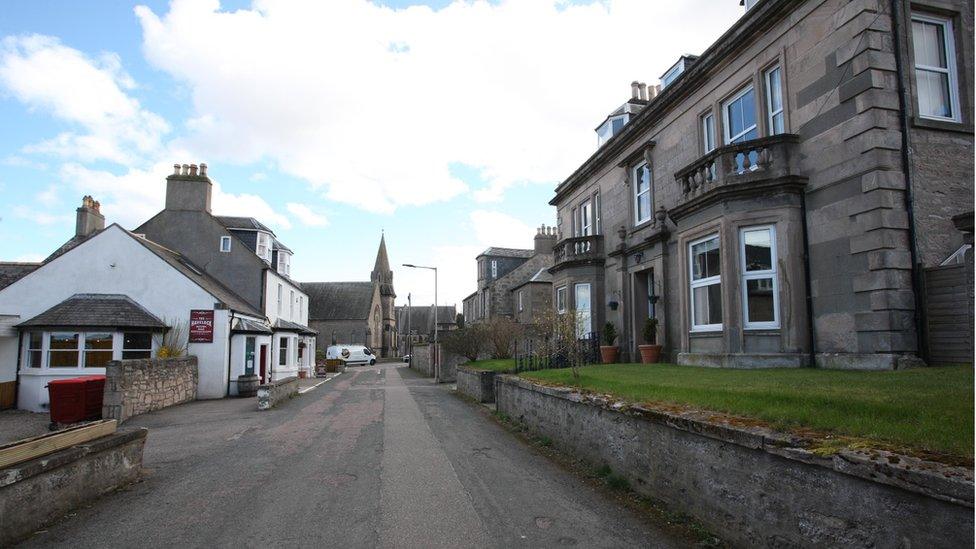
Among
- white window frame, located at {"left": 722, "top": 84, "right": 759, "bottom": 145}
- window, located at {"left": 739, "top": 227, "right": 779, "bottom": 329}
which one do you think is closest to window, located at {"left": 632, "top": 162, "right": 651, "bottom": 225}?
Result: white window frame, located at {"left": 722, "top": 84, "right": 759, "bottom": 145}

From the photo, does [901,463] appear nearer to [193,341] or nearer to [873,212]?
[873,212]

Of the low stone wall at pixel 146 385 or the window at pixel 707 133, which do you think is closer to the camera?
the low stone wall at pixel 146 385

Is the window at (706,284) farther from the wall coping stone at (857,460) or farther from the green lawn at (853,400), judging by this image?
the wall coping stone at (857,460)

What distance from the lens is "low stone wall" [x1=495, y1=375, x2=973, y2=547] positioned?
3.23 metres

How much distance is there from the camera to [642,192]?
1770 centimetres

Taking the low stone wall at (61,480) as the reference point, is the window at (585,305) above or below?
above

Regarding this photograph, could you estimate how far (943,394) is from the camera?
17.9 ft

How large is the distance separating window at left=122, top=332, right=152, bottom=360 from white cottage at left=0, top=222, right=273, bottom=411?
0.03m

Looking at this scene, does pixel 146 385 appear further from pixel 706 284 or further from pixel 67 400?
pixel 706 284

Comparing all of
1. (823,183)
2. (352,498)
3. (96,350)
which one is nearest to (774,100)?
(823,183)

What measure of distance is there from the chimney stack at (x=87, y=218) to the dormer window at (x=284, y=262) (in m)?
10.4

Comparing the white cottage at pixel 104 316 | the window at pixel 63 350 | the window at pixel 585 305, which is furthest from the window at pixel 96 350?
the window at pixel 585 305

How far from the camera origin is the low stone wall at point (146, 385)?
1424 centimetres

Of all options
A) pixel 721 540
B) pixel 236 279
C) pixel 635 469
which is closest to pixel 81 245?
pixel 236 279
